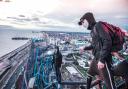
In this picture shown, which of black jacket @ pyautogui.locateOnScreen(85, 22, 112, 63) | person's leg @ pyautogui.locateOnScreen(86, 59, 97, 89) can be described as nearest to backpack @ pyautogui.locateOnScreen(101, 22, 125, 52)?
black jacket @ pyautogui.locateOnScreen(85, 22, 112, 63)

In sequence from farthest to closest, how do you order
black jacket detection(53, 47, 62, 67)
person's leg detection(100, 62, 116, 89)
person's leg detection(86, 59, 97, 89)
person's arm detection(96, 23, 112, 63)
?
black jacket detection(53, 47, 62, 67) → person's leg detection(86, 59, 97, 89) → person's leg detection(100, 62, 116, 89) → person's arm detection(96, 23, 112, 63)

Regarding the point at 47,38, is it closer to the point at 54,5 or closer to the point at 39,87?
the point at 54,5

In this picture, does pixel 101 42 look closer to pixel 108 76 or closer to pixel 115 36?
pixel 115 36

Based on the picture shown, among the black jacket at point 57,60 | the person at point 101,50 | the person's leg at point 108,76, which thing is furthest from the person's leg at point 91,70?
the black jacket at point 57,60

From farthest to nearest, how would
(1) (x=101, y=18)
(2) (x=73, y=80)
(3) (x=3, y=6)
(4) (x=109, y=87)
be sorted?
(1) (x=101, y=18)
(3) (x=3, y=6)
(2) (x=73, y=80)
(4) (x=109, y=87)

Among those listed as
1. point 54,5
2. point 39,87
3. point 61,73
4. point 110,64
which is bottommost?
point 39,87

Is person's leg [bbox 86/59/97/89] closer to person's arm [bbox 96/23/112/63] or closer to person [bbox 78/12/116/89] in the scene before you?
person [bbox 78/12/116/89]

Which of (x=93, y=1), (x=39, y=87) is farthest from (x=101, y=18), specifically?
(x=39, y=87)

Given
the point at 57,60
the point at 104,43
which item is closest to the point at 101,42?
the point at 104,43
